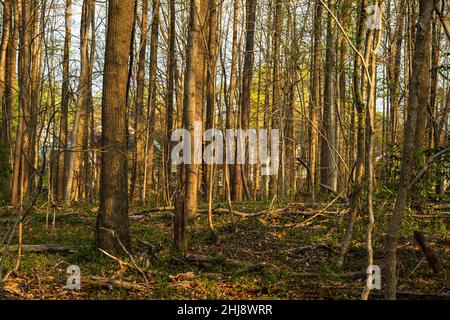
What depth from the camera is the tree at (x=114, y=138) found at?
802 centimetres

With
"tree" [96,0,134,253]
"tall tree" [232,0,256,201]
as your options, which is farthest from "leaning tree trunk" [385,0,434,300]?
"tall tree" [232,0,256,201]

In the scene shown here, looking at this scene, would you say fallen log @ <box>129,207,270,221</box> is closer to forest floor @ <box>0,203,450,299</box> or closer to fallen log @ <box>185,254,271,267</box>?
Result: forest floor @ <box>0,203,450,299</box>

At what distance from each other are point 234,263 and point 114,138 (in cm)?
276

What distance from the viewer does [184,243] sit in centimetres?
855

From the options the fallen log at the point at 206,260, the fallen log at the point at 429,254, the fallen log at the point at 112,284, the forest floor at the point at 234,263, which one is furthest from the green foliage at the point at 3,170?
the fallen log at the point at 429,254

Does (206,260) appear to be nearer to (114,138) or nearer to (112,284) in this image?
(112,284)

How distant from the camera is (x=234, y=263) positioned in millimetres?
7941

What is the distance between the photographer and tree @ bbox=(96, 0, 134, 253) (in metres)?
8.02

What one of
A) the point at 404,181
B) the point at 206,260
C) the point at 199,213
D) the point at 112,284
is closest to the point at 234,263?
the point at 206,260

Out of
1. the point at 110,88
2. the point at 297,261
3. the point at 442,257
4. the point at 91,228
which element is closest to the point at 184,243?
the point at 297,261

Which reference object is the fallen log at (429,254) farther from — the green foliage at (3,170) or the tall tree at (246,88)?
the tall tree at (246,88)

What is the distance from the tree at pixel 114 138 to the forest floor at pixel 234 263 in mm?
432

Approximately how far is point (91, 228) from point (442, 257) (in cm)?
719
